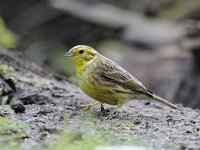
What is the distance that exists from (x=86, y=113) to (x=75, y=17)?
39.1 ft

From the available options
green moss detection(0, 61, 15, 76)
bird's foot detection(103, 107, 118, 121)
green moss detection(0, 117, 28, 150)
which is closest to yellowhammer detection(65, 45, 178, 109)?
bird's foot detection(103, 107, 118, 121)

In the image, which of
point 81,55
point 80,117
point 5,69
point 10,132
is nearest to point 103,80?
point 81,55

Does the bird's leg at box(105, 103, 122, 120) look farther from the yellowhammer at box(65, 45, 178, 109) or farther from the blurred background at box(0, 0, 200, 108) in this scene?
the blurred background at box(0, 0, 200, 108)

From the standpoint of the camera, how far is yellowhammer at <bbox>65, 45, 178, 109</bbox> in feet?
22.4

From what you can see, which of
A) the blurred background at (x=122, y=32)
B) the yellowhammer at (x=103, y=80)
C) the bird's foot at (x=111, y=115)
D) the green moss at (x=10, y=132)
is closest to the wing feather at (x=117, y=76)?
the yellowhammer at (x=103, y=80)

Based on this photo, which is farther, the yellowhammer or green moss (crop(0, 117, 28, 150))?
the yellowhammer

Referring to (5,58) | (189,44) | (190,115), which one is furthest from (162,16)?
(190,115)

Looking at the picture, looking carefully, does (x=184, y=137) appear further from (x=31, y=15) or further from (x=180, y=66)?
(x=31, y=15)

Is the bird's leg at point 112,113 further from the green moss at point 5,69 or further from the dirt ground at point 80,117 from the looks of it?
the green moss at point 5,69

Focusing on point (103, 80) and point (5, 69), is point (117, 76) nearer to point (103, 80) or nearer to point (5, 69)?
point (103, 80)

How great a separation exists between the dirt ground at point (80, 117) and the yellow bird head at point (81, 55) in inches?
20.1

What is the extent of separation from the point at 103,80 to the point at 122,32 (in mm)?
10453

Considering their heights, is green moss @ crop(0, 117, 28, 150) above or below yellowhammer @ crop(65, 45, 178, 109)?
below

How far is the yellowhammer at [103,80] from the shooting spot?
6.81m
